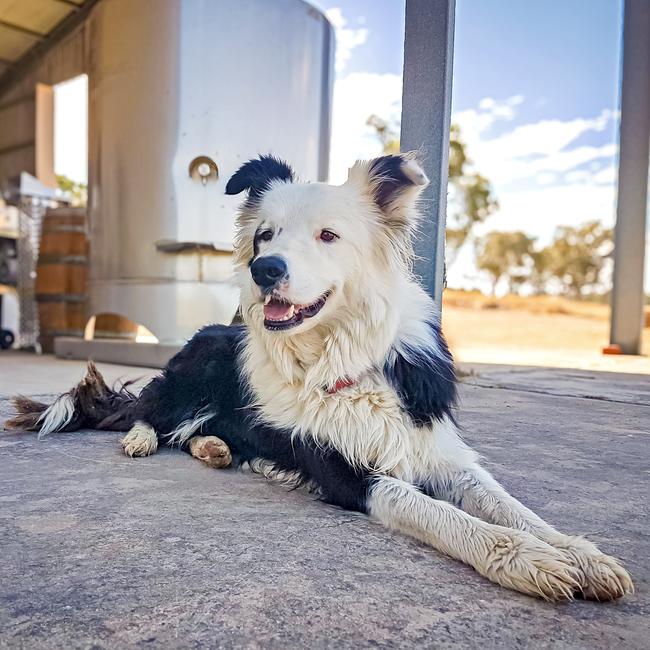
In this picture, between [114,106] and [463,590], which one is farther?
[114,106]

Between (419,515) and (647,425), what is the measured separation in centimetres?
241

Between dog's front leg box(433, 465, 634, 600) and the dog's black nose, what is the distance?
896 mm

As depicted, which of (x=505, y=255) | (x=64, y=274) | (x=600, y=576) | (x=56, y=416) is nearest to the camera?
(x=600, y=576)

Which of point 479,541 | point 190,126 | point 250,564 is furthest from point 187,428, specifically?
point 190,126

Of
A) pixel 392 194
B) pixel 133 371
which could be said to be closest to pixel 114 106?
pixel 133 371

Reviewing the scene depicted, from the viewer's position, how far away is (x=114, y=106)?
5910 millimetres

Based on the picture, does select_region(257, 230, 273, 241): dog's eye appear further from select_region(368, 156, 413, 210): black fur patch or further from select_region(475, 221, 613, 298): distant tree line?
select_region(475, 221, 613, 298): distant tree line

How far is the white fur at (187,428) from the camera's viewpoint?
268 cm

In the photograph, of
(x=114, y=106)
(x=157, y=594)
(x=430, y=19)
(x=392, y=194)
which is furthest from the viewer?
(x=114, y=106)

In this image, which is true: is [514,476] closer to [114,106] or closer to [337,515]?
[337,515]

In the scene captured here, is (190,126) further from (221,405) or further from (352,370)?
(352,370)

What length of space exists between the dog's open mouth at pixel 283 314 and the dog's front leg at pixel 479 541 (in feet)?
1.98

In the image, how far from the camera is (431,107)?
3.73 meters

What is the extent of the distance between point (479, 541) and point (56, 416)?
2234mm
